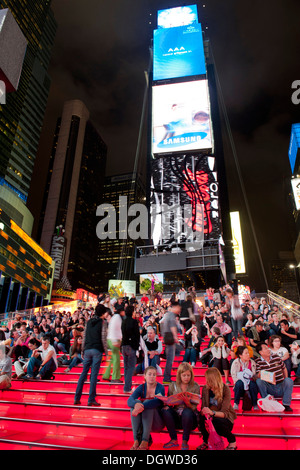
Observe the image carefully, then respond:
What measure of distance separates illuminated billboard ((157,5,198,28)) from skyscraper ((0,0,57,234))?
53530 mm

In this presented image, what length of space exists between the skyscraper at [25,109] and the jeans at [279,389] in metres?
80.1

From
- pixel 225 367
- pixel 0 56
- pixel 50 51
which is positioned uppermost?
pixel 50 51

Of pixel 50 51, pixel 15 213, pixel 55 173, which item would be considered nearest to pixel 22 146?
pixel 55 173

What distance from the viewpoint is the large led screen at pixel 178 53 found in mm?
40250

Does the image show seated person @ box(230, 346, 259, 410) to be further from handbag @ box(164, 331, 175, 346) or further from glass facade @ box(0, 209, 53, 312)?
glass facade @ box(0, 209, 53, 312)

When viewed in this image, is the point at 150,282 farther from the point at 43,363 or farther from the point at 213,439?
the point at 213,439

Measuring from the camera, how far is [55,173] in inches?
5320

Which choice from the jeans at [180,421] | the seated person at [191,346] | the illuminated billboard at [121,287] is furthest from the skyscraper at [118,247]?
the jeans at [180,421]

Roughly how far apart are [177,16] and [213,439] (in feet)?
186

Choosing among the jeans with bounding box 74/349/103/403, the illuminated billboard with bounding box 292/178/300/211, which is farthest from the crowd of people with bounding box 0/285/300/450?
the illuminated billboard with bounding box 292/178/300/211

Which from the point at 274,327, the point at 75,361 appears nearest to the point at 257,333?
the point at 274,327

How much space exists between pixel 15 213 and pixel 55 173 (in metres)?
59.7

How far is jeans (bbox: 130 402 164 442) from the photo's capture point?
425 cm
